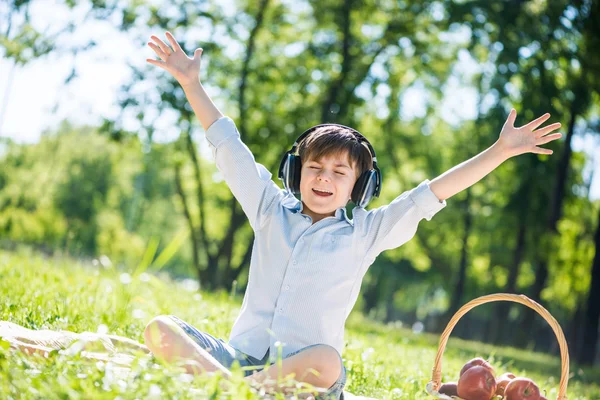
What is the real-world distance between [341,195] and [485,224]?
71.5 ft

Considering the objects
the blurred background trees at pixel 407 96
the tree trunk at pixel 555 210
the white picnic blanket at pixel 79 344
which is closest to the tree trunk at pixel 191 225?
the blurred background trees at pixel 407 96

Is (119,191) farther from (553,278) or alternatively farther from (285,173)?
(285,173)

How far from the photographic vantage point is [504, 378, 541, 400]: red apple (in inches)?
151

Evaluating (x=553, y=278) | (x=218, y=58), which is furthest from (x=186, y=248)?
(x=218, y=58)

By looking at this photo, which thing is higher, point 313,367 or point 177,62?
point 177,62

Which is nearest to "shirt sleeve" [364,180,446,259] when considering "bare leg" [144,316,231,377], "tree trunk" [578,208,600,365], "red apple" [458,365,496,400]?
"red apple" [458,365,496,400]

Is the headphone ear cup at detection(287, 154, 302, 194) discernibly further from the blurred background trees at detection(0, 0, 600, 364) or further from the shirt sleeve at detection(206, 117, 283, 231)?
the blurred background trees at detection(0, 0, 600, 364)

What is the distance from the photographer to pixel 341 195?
388cm

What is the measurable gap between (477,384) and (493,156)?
1.26 metres

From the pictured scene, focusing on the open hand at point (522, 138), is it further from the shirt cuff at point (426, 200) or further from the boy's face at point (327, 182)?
the boy's face at point (327, 182)

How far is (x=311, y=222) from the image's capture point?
389 cm

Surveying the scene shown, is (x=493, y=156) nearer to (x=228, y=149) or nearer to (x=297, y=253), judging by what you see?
(x=297, y=253)

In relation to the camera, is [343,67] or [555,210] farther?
[555,210]

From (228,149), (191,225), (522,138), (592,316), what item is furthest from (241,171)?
(191,225)
